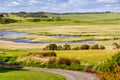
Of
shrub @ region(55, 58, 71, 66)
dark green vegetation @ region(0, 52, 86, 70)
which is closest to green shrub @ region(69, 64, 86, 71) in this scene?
dark green vegetation @ region(0, 52, 86, 70)

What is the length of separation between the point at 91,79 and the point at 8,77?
9.80m

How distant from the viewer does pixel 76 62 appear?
52844mm

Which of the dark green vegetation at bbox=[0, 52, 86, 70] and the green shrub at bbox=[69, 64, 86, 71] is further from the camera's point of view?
the dark green vegetation at bbox=[0, 52, 86, 70]

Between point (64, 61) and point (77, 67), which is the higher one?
point (64, 61)

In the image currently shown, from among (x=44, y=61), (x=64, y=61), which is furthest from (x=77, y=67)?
(x=44, y=61)

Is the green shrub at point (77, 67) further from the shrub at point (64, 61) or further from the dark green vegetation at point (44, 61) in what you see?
the shrub at point (64, 61)

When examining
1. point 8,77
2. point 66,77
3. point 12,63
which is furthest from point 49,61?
point 8,77

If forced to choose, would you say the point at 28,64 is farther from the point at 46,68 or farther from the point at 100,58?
the point at 100,58

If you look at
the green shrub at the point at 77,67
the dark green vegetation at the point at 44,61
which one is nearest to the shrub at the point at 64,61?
the dark green vegetation at the point at 44,61

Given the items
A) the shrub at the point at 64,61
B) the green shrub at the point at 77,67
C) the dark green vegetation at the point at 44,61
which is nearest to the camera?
the green shrub at the point at 77,67

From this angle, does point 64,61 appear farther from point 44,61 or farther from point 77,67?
point 44,61

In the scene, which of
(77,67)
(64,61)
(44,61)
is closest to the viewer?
(77,67)

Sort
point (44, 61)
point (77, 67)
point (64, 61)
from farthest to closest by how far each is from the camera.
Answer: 1. point (44, 61)
2. point (64, 61)
3. point (77, 67)

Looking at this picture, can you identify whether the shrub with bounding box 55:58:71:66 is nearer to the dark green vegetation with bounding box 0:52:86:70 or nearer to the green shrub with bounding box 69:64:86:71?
the dark green vegetation with bounding box 0:52:86:70
